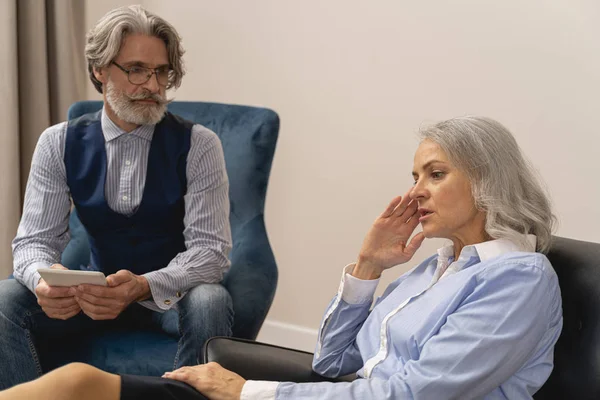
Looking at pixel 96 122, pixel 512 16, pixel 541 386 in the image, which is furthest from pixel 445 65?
pixel 541 386

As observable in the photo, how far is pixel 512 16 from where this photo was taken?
2.76m

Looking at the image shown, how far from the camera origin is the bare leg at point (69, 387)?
4.78ft

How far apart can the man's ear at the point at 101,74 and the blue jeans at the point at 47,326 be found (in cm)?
66

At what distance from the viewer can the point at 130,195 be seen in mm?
2354

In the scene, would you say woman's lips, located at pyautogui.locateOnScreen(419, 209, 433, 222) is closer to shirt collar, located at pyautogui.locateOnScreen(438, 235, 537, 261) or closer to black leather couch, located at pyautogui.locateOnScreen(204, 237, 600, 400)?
shirt collar, located at pyautogui.locateOnScreen(438, 235, 537, 261)

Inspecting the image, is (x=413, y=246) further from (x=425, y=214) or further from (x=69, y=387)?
(x=69, y=387)

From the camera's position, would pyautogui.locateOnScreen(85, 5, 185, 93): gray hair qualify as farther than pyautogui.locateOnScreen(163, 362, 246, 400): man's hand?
Yes

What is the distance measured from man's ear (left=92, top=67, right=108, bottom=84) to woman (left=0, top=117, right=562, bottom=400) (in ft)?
3.27

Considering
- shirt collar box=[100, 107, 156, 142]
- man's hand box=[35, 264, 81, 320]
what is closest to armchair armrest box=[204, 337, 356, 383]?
man's hand box=[35, 264, 81, 320]

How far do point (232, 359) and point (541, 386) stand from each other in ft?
2.19

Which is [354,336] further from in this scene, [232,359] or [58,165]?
[58,165]

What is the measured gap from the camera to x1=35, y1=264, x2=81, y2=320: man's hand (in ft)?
6.94

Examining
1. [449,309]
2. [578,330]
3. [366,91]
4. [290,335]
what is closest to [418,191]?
[449,309]

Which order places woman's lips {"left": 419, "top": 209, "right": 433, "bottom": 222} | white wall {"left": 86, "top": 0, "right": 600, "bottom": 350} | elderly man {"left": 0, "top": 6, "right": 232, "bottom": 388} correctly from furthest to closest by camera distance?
1. white wall {"left": 86, "top": 0, "right": 600, "bottom": 350}
2. elderly man {"left": 0, "top": 6, "right": 232, "bottom": 388}
3. woman's lips {"left": 419, "top": 209, "right": 433, "bottom": 222}
